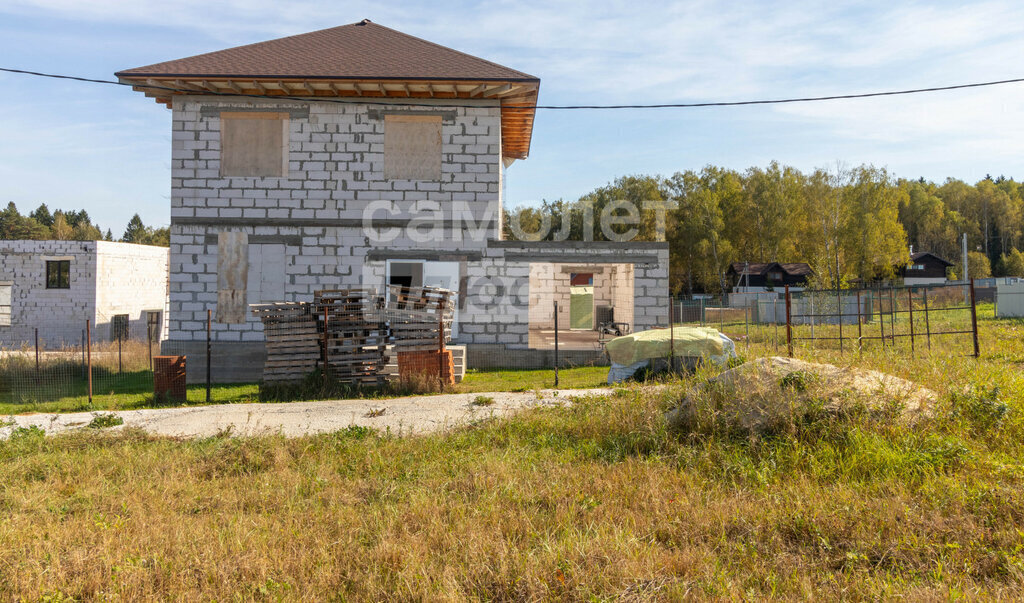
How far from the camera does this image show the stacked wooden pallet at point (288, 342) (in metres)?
13.4

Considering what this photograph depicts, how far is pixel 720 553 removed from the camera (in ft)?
15.0

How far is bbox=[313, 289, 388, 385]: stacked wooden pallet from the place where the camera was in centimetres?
1348

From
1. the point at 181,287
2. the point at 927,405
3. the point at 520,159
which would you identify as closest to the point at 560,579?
the point at 927,405

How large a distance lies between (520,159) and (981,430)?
21482 millimetres

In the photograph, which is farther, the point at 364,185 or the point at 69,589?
the point at 364,185

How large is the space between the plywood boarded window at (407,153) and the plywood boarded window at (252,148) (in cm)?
275

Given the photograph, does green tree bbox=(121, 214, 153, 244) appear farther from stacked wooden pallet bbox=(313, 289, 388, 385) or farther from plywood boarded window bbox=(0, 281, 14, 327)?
stacked wooden pallet bbox=(313, 289, 388, 385)

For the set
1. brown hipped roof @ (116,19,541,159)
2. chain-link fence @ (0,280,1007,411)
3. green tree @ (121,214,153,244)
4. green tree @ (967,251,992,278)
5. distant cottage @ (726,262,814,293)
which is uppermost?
green tree @ (121,214,153,244)

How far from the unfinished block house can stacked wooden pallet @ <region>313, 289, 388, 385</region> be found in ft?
13.1

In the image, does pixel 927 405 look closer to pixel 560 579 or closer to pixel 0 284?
pixel 560 579

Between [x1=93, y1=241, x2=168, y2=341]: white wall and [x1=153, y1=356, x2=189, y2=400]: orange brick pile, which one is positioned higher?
[x1=93, y1=241, x2=168, y2=341]: white wall

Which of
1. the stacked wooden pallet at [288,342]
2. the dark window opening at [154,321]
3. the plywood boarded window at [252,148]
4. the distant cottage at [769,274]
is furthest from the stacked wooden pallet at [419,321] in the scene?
the distant cottage at [769,274]

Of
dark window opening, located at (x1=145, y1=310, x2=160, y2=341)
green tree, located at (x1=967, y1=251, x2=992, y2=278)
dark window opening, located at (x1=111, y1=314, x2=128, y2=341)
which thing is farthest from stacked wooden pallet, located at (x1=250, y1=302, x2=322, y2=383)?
green tree, located at (x1=967, y1=251, x2=992, y2=278)

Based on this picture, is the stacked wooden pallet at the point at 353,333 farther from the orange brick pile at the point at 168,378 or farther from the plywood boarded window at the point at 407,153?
the plywood boarded window at the point at 407,153
